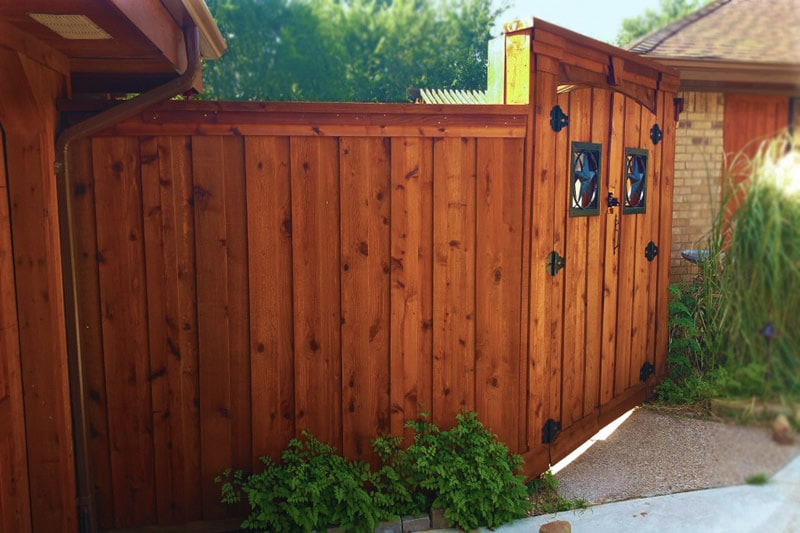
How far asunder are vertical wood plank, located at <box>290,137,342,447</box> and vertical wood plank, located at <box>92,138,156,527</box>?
0.68m

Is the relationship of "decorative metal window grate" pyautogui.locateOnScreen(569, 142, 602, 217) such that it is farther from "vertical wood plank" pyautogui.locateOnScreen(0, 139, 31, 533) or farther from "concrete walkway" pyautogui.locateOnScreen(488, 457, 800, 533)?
"vertical wood plank" pyautogui.locateOnScreen(0, 139, 31, 533)

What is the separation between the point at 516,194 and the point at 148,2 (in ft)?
6.19

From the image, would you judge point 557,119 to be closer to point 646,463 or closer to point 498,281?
point 498,281

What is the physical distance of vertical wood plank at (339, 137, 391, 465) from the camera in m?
3.34

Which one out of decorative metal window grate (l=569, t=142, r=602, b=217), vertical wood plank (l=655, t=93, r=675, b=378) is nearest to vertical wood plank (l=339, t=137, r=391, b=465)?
decorative metal window grate (l=569, t=142, r=602, b=217)

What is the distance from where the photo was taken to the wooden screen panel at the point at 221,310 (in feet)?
10.5

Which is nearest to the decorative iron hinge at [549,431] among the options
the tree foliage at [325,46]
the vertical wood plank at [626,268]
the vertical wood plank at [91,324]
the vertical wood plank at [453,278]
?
the vertical wood plank at [453,278]

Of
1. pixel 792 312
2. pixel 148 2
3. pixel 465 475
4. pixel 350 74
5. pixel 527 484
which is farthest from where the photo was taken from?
pixel 350 74

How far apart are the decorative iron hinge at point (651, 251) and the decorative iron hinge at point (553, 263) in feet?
4.17

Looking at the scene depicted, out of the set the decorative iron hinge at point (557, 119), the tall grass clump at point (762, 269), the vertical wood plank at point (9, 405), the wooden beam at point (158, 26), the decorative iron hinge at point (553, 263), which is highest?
the wooden beam at point (158, 26)

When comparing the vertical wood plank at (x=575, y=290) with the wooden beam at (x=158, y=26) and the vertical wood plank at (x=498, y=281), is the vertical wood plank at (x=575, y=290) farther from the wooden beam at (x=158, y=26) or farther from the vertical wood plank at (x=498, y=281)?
the wooden beam at (x=158, y=26)

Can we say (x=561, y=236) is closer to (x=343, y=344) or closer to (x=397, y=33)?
(x=343, y=344)

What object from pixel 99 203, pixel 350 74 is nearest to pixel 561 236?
pixel 99 203

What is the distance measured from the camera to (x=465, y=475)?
133 inches
